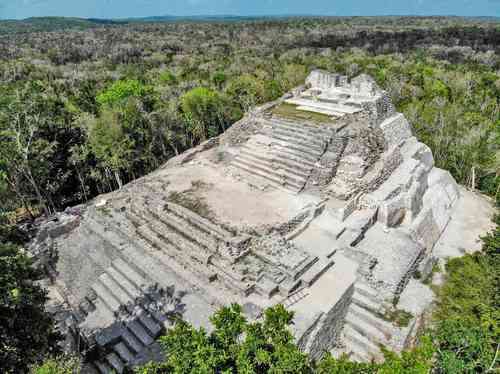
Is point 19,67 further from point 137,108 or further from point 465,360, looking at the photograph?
point 465,360

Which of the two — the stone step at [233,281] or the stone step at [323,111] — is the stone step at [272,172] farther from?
the stone step at [233,281]

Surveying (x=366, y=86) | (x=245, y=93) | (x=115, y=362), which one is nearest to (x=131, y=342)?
(x=115, y=362)

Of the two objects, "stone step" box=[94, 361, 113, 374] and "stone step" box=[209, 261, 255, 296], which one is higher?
"stone step" box=[209, 261, 255, 296]

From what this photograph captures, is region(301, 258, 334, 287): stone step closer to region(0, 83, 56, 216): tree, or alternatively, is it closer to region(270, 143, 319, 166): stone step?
region(270, 143, 319, 166): stone step

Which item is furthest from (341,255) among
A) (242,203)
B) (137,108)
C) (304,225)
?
(137,108)

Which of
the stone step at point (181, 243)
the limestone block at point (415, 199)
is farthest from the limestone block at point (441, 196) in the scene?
the stone step at point (181, 243)

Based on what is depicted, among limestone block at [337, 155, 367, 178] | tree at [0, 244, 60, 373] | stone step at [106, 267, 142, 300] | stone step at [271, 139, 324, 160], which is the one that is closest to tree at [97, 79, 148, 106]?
stone step at [271, 139, 324, 160]

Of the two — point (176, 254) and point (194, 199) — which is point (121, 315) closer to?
point (176, 254)
